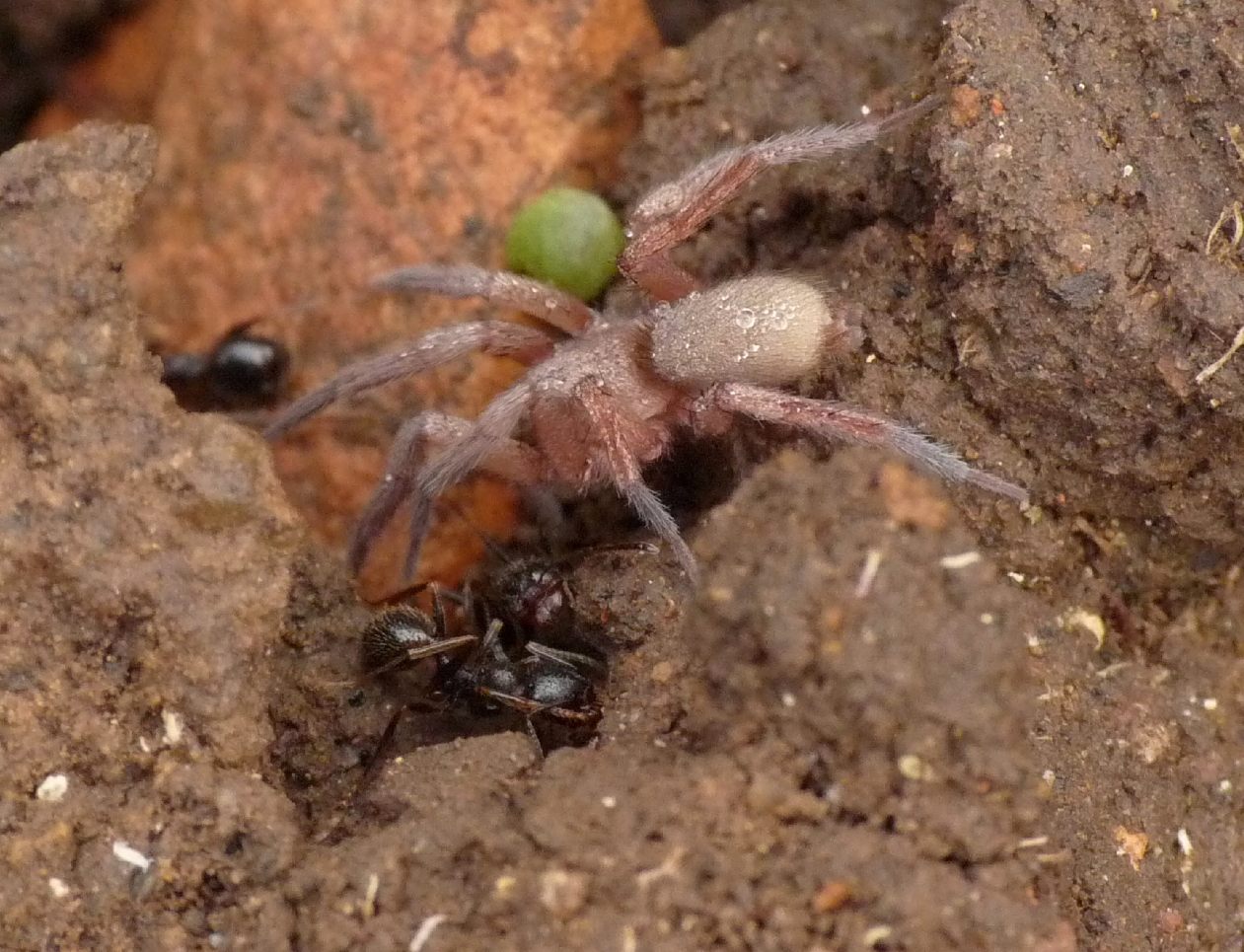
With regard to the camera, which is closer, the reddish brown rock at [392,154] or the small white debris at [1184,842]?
the small white debris at [1184,842]

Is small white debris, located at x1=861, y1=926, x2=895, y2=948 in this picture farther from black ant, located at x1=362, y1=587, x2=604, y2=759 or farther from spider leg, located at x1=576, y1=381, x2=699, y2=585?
spider leg, located at x1=576, y1=381, x2=699, y2=585

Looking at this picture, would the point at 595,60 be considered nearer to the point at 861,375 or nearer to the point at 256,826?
the point at 861,375

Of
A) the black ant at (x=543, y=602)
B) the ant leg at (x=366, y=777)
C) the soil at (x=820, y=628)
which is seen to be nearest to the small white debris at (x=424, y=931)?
the soil at (x=820, y=628)

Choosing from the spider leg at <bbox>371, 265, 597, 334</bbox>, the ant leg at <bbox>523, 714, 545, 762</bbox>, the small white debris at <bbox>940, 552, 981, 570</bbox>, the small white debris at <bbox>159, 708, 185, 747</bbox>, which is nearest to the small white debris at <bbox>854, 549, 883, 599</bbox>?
the small white debris at <bbox>940, 552, 981, 570</bbox>

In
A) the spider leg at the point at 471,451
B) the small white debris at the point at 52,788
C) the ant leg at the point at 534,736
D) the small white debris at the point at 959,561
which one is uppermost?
the small white debris at the point at 52,788

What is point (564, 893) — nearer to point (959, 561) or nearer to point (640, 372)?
point (959, 561)

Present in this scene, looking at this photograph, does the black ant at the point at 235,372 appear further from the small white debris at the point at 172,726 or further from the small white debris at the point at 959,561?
the small white debris at the point at 959,561

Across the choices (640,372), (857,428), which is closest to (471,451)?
(640,372)
